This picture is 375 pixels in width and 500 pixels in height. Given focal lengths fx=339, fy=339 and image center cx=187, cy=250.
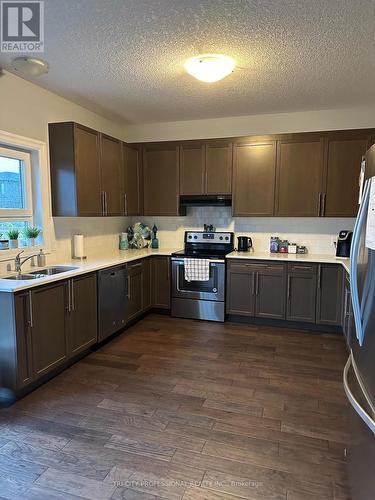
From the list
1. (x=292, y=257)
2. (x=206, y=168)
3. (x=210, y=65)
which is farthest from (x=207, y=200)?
(x=210, y=65)

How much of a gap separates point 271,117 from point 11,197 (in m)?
3.24

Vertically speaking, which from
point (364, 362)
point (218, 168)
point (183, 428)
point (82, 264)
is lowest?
point (183, 428)

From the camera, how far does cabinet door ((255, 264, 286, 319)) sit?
4.03m

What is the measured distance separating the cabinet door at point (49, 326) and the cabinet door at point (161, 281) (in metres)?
1.72

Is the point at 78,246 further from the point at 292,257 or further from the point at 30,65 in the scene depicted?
the point at 292,257

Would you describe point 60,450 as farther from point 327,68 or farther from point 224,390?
point 327,68

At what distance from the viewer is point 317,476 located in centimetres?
182

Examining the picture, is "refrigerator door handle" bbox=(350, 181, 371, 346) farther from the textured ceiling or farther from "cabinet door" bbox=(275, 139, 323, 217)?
"cabinet door" bbox=(275, 139, 323, 217)

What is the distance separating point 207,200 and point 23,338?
2811mm

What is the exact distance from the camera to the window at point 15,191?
10.3ft

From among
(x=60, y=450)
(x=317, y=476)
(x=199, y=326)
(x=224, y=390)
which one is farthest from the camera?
(x=199, y=326)

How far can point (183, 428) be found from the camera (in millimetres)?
2230

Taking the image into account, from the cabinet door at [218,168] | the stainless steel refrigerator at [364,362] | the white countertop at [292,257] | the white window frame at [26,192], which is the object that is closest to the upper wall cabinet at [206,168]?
the cabinet door at [218,168]

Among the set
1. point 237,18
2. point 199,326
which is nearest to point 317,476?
point 199,326
